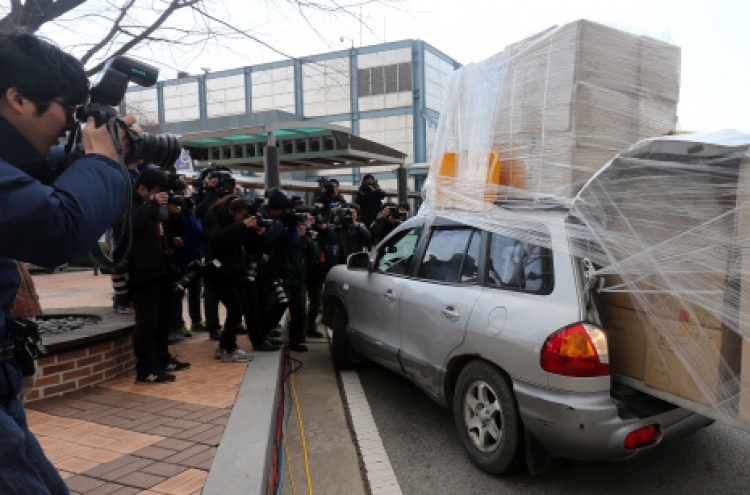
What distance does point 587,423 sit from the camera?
8.64ft

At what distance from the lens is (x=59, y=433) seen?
339cm

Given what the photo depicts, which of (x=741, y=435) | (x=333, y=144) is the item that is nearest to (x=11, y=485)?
(x=741, y=435)

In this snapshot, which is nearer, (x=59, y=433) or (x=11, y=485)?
(x=11, y=485)

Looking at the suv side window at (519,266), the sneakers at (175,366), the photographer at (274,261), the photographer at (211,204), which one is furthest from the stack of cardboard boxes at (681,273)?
the photographer at (211,204)

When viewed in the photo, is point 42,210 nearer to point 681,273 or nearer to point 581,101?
point 681,273

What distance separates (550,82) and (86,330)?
4.07 metres

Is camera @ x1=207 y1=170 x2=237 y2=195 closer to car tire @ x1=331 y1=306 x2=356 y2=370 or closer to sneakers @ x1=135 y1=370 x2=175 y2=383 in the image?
car tire @ x1=331 y1=306 x2=356 y2=370

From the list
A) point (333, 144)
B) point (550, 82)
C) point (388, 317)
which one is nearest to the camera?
point (550, 82)

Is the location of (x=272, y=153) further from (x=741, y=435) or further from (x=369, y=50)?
(x=369, y=50)

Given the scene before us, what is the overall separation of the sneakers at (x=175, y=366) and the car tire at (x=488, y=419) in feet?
8.76

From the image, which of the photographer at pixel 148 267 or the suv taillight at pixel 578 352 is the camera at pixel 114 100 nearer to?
the suv taillight at pixel 578 352

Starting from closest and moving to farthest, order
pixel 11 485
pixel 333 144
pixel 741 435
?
1. pixel 11 485
2. pixel 741 435
3. pixel 333 144

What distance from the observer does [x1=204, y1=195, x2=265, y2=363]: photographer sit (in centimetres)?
492

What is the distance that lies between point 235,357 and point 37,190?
411 cm
